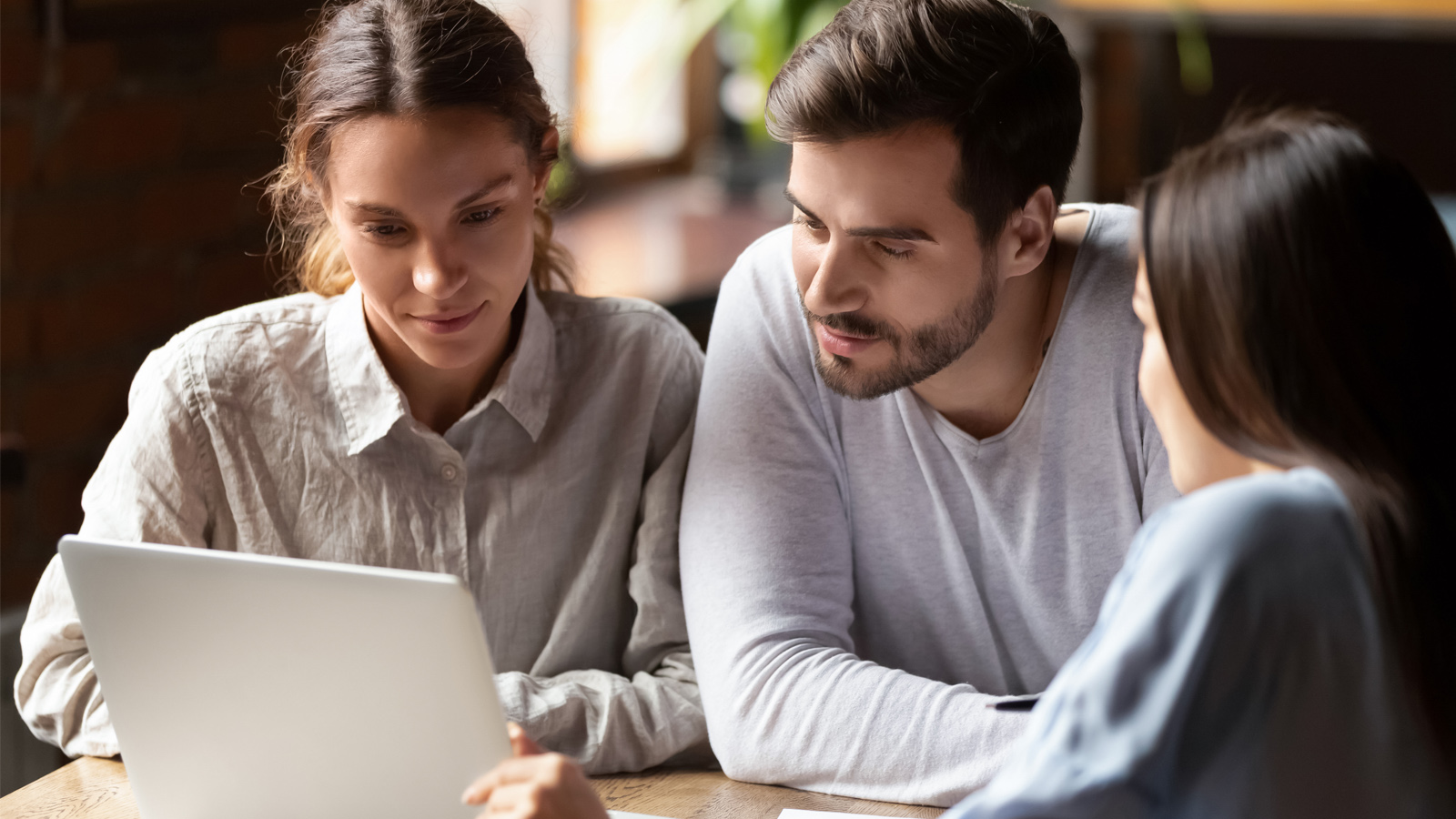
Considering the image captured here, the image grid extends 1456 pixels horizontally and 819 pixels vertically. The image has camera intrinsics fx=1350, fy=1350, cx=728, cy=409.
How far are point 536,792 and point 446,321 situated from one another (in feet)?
1.78

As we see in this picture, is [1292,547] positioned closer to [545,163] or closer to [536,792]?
[536,792]

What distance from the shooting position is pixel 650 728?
1.18m

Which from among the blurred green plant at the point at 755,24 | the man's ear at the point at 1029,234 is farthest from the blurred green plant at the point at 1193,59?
the man's ear at the point at 1029,234

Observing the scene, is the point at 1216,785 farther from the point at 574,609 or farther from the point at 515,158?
the point at 515,158

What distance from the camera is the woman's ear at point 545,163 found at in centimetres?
133

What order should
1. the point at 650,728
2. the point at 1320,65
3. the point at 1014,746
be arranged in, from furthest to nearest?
the point at 1320,65
the point at 650,728
the point at 1014,746

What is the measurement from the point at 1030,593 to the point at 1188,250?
556 mm

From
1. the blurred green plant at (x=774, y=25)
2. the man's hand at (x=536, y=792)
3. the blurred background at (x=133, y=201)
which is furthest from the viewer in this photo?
the blurred green plant at (x=774, y=25)

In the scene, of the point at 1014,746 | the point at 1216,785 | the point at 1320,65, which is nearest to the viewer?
the point at 1216,785

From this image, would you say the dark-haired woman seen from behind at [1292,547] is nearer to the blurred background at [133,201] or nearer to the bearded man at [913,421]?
the bearded man at [913,421]

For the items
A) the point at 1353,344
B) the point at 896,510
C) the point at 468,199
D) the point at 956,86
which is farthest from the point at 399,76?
the point at 1353,344

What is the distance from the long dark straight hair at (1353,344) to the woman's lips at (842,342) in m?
0.44

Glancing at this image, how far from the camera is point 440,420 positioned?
1.35 meters

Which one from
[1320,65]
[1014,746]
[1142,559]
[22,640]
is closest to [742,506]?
[1014,746]
